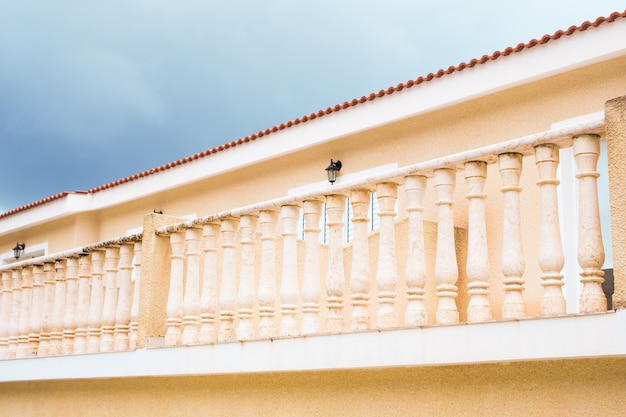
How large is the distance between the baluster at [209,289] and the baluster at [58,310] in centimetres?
210

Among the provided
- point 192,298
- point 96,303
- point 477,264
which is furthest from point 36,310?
point 477,264

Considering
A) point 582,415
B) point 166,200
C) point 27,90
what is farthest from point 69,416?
point 27,90

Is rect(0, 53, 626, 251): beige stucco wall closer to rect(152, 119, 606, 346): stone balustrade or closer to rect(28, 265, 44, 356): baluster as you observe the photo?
rect(152, 119, 606, 346): stone balustrade

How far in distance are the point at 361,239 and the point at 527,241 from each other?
339 centimetres

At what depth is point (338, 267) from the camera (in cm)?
532

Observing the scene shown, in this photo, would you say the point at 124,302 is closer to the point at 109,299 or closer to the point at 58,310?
the point at 109,299

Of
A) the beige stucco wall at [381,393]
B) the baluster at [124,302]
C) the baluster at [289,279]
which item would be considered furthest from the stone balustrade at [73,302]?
the baluster at [289,279]

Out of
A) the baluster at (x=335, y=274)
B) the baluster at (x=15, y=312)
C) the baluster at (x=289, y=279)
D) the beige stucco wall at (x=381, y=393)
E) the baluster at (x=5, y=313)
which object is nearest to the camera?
the beige stucco wall at (x=381, y=393)

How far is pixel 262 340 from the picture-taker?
5.73 metres

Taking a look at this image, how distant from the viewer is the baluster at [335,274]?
5.30 meters

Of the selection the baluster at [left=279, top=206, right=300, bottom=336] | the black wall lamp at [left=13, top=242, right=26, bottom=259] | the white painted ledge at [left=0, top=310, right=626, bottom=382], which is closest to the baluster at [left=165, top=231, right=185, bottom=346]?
the white painted ledge at [left=0, top=310, right=626, bottom=382]

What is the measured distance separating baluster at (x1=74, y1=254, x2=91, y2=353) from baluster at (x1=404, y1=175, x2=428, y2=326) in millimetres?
3630

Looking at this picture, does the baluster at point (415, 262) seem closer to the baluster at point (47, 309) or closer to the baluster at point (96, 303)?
the baluster at point (96, 303)

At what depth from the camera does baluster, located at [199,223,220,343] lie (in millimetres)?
6246
